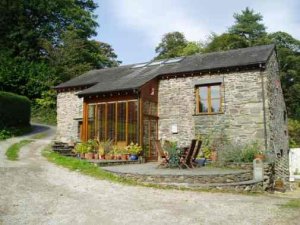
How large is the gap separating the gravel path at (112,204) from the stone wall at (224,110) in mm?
6534

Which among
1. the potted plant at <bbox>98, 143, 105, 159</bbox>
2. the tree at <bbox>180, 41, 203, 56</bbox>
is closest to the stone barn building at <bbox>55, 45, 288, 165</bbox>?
the potted plant at <bbox>98, 143, 105, 159</bbox>

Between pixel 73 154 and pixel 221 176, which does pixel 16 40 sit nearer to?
pixel 73 154

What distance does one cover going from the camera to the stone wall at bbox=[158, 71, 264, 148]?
16.5 m

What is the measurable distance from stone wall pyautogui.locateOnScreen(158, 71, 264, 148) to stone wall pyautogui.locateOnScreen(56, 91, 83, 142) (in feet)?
18.3

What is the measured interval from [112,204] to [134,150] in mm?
8161

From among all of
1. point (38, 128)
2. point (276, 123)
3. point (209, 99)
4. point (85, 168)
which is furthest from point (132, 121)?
point (38, 128)

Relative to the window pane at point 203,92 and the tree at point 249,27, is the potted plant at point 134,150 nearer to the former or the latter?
the window pane at point 203,92

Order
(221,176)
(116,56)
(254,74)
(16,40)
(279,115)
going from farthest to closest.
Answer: (116,56), (16,40), (279,115), (254,74), (221,176)

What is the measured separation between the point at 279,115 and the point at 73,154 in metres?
10.5

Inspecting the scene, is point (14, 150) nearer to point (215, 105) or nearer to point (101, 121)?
point (101, 121)

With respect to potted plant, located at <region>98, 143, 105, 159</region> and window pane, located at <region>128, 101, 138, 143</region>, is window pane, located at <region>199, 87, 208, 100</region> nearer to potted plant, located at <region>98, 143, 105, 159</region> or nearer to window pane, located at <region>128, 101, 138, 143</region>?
window pane, located at <region>128, 101, 138, 143</region>

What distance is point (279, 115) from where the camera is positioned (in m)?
19.3

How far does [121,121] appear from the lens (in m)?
17.8

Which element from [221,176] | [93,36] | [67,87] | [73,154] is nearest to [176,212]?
[221,176]
